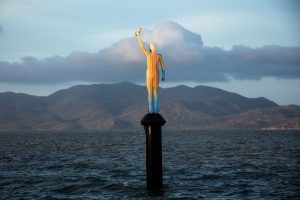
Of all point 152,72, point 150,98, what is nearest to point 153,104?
point 150,98

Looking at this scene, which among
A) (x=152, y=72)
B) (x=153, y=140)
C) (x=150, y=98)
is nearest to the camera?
(x=153, y=140)

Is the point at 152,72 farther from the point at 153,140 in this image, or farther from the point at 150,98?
the point at 153,140

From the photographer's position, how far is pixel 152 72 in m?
20.5

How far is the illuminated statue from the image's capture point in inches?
797

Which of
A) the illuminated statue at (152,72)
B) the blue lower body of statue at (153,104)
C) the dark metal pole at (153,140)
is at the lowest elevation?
the dark metal pole at (153,140)

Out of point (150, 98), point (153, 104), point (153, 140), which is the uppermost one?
point (150, 98)

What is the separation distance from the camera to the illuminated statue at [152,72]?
20.2 m

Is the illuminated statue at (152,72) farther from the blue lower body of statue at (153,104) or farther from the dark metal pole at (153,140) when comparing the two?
the dark metal pole at (153,140)

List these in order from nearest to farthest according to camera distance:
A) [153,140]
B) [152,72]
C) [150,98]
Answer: [153,140] < [150,98] < [152,72]

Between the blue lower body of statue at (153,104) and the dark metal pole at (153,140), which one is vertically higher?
the blue lower body of statue at (153,104)

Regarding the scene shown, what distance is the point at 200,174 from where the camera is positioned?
1211 inches

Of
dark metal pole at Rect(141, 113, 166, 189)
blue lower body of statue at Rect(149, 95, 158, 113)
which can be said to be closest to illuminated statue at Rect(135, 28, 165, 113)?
blue lower body of statue at Rect(149, 95, 158, 113)

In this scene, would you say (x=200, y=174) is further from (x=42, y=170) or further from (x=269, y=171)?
(x=42, y=170)

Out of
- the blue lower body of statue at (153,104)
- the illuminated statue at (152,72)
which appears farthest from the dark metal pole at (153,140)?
the illuminated statue at (152,72)
